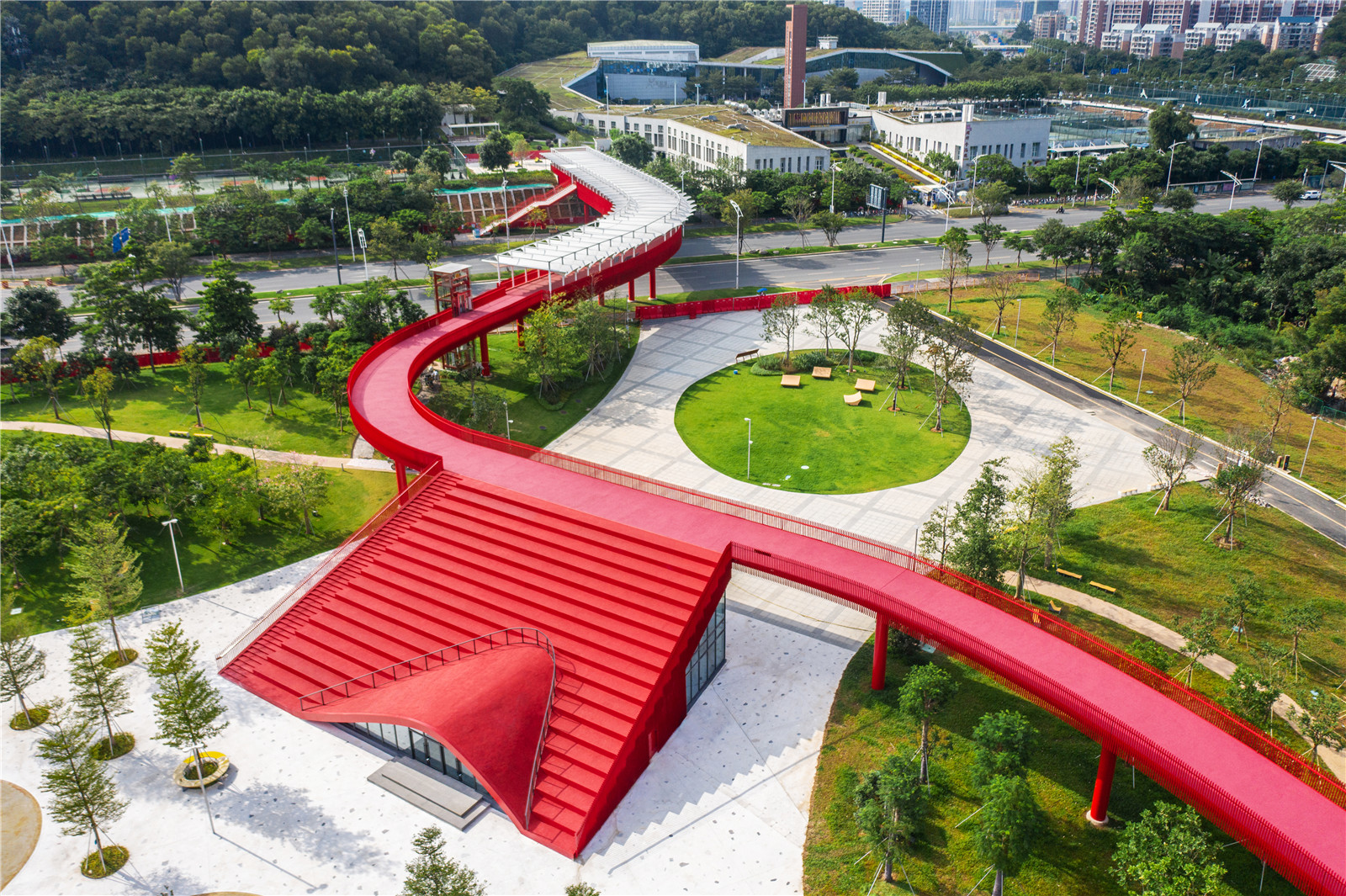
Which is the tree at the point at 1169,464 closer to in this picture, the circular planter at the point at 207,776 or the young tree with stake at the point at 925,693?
the young tree with stake at the point at 925,693

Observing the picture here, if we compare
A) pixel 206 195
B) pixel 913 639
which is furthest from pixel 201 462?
pixel 206 195

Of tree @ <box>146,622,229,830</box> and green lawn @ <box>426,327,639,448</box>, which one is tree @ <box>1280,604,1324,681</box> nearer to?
green lawn @ <box>426,327,639,448</box>

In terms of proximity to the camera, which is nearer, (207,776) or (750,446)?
(207,776)

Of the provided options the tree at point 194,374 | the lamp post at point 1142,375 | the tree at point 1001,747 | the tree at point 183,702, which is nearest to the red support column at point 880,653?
the tree at point 1001,747

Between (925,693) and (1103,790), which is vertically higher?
(925,693)

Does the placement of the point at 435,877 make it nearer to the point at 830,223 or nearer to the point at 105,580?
the point at 105,580

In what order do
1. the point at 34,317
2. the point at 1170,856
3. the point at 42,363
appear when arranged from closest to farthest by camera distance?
the point at 1170,856 → the point at 42,363 → the point at 34,317

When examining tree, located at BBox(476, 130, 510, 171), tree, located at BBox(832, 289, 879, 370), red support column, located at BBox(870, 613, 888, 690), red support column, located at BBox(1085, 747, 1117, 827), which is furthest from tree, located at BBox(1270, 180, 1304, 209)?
red support column, located at BBox(1085, 747, 1117, 827)

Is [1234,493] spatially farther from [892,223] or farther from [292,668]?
[892,223]

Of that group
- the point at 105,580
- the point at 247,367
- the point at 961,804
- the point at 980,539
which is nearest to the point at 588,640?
the point at 961,804
